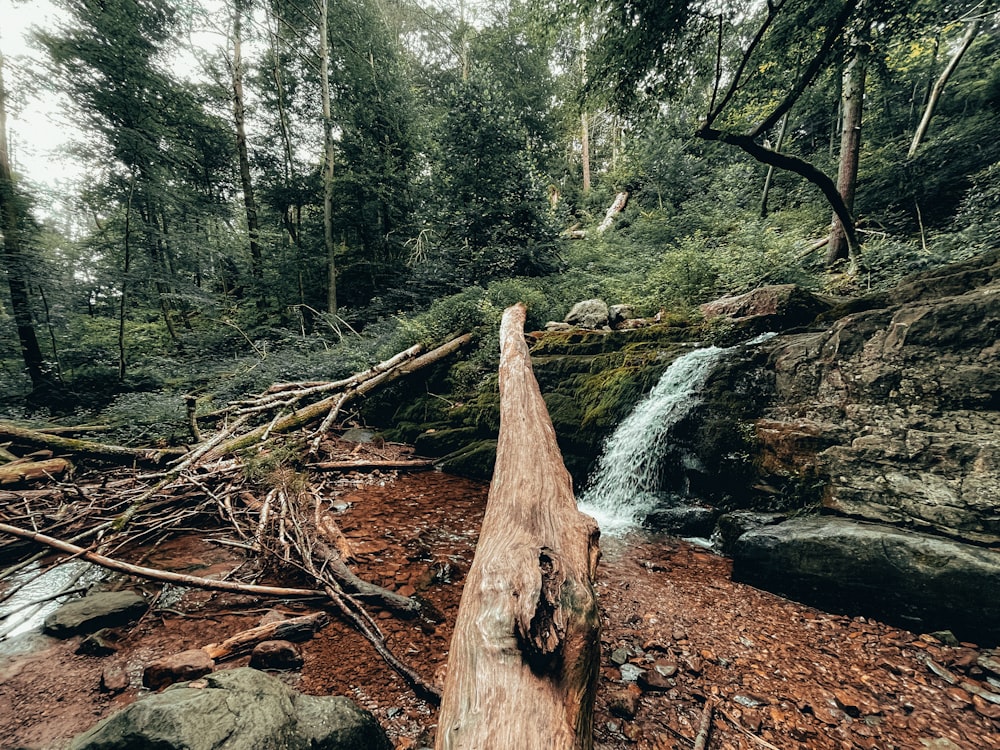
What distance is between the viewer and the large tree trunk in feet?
3.34

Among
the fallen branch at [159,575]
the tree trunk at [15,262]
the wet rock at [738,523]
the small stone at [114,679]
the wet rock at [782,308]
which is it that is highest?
the tree trunk at [15,262]

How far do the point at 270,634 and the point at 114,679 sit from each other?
0.73 metres

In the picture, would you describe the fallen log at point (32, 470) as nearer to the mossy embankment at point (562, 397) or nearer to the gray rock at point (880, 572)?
the mossy embankment at point (562, 397)

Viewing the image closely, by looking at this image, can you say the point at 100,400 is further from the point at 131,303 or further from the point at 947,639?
the point at 947,639

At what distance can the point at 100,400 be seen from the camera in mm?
9047

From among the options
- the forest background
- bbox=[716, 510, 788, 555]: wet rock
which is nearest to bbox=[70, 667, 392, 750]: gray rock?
bbox=[716, 510, 788, 555]: wet rock

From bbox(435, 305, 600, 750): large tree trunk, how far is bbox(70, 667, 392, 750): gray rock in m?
0.64

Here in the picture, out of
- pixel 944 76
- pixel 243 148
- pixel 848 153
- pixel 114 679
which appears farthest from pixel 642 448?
pixel 243 148

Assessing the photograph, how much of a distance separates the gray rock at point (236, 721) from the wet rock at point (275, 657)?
0.63 metres

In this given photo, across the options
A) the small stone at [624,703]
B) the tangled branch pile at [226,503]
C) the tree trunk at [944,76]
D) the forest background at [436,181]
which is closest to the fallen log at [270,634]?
the tangled branch pile at [226,503]

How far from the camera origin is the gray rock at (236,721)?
116 centimetres

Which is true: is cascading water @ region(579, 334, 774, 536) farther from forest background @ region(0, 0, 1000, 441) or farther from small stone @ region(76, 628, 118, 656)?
small stone @ region(76, 628, 118, 656)

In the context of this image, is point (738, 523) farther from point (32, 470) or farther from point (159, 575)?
point (32, 470)

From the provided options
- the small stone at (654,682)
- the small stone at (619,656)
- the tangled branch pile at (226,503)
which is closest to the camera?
the small stone at (654,682)
